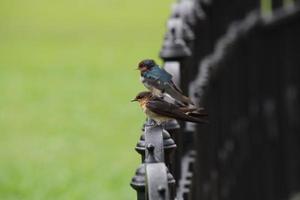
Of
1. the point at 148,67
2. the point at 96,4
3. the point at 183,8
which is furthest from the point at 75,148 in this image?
the point at 96,4

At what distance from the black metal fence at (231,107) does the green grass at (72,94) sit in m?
1.15

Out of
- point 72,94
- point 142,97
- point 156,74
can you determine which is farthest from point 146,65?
point 72,94

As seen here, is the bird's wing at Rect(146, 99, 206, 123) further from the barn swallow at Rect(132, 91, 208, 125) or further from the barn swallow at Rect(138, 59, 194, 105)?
the barn swallow at Rect(138, 59, 194, 105)

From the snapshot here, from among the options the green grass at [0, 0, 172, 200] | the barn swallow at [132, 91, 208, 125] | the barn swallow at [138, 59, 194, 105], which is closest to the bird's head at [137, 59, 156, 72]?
the barn swallow at [138, 59, 194, 105]

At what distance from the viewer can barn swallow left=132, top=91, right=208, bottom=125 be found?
323 centimetres

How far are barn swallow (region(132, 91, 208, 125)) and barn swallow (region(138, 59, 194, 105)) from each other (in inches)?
6.6

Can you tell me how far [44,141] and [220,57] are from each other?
176 inches

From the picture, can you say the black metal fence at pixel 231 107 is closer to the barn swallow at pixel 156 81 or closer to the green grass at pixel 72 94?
the barn swallow at pixel 156 81

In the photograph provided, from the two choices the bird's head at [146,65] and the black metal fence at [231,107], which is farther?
the black metal fence at [231,107]

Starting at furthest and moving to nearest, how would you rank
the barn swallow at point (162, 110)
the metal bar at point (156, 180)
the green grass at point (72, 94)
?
the green grass at point (72, 94), the barn swallow at point (162, 110), the metal bar at point (156, 180)

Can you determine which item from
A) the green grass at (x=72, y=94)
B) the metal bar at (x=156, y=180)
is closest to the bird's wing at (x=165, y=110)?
the metal bar at (x=156, y=180)

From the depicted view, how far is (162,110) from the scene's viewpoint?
3234 mm

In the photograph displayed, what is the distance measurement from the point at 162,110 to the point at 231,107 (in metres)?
4.89

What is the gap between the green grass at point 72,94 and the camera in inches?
383
